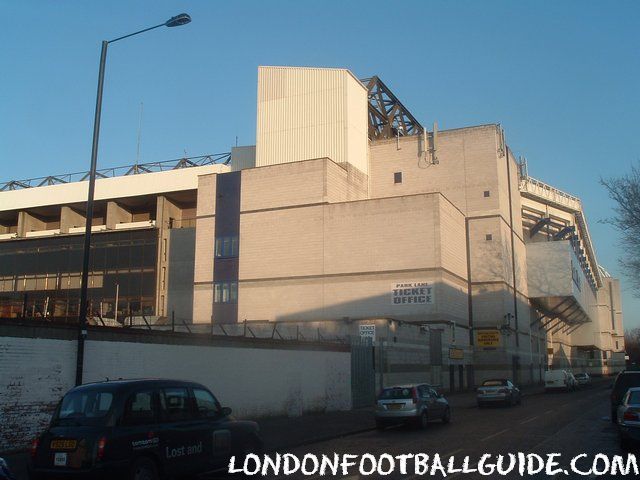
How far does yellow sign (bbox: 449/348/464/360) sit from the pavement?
21.7 meters

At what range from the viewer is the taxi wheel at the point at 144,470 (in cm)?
920

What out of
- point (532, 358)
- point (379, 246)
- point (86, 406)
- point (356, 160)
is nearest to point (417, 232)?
point (379, 246)

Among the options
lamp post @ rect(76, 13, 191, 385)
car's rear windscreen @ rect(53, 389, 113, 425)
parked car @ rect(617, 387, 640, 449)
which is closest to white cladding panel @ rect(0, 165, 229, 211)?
lamp post @ rect(76, 13, 191, 385)

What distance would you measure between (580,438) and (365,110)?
4582 cm

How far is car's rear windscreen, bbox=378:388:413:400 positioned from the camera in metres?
21.6

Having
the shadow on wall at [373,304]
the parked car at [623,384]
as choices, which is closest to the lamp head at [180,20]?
the parked car at [623,384]

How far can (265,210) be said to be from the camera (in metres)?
55.5

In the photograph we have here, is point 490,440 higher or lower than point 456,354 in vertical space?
lower

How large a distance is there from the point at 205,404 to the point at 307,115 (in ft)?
156

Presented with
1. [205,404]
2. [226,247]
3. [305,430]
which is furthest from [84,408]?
[226,247]

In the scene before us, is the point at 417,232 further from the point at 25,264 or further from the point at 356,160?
the point at 25,264

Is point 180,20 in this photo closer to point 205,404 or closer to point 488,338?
point 205,404

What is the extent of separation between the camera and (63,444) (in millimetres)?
9094

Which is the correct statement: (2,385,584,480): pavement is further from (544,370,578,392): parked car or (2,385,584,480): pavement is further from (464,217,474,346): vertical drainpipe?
(464,217,474,346): vertical drainpipe
